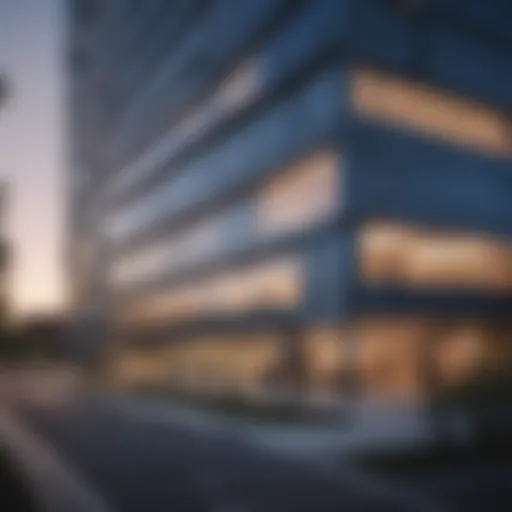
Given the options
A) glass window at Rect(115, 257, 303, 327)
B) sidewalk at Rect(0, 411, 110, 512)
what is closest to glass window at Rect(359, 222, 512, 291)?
glass window at Rect(115, 257, 303, 327)

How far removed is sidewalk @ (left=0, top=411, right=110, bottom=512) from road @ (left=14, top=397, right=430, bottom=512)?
12.2 inches

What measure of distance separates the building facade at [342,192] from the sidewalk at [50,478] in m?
13.1

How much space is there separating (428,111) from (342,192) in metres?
7.32

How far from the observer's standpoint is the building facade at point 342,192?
28969 millimetres

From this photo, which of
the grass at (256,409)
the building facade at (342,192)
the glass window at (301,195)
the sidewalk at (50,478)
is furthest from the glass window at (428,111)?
the sidewalk at (50,478)

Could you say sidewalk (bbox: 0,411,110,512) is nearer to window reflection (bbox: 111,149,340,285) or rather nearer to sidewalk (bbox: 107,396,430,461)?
sidewalk (bbox: 107,396,430,461)

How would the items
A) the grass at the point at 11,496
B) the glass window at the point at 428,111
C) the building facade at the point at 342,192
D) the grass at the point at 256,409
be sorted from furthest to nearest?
the glass window at the point at 428,111 < the building facade at the point at 342,192 < the grass at the point at 256,409 < the grass at the point at 11,496

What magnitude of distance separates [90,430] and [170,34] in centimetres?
3342

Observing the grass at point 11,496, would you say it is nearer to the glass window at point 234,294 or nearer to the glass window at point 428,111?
the glass window at point 234,294

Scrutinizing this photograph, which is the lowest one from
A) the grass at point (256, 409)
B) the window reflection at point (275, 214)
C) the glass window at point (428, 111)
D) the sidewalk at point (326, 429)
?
the sidewalk at point (326, 429)

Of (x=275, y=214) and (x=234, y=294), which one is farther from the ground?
(x=275, y=214)

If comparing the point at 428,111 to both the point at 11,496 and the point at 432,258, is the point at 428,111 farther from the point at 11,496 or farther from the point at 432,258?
the point at 11,496

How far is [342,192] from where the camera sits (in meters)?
28.5

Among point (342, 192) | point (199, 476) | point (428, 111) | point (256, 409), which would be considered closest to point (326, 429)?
point (256, 409)
